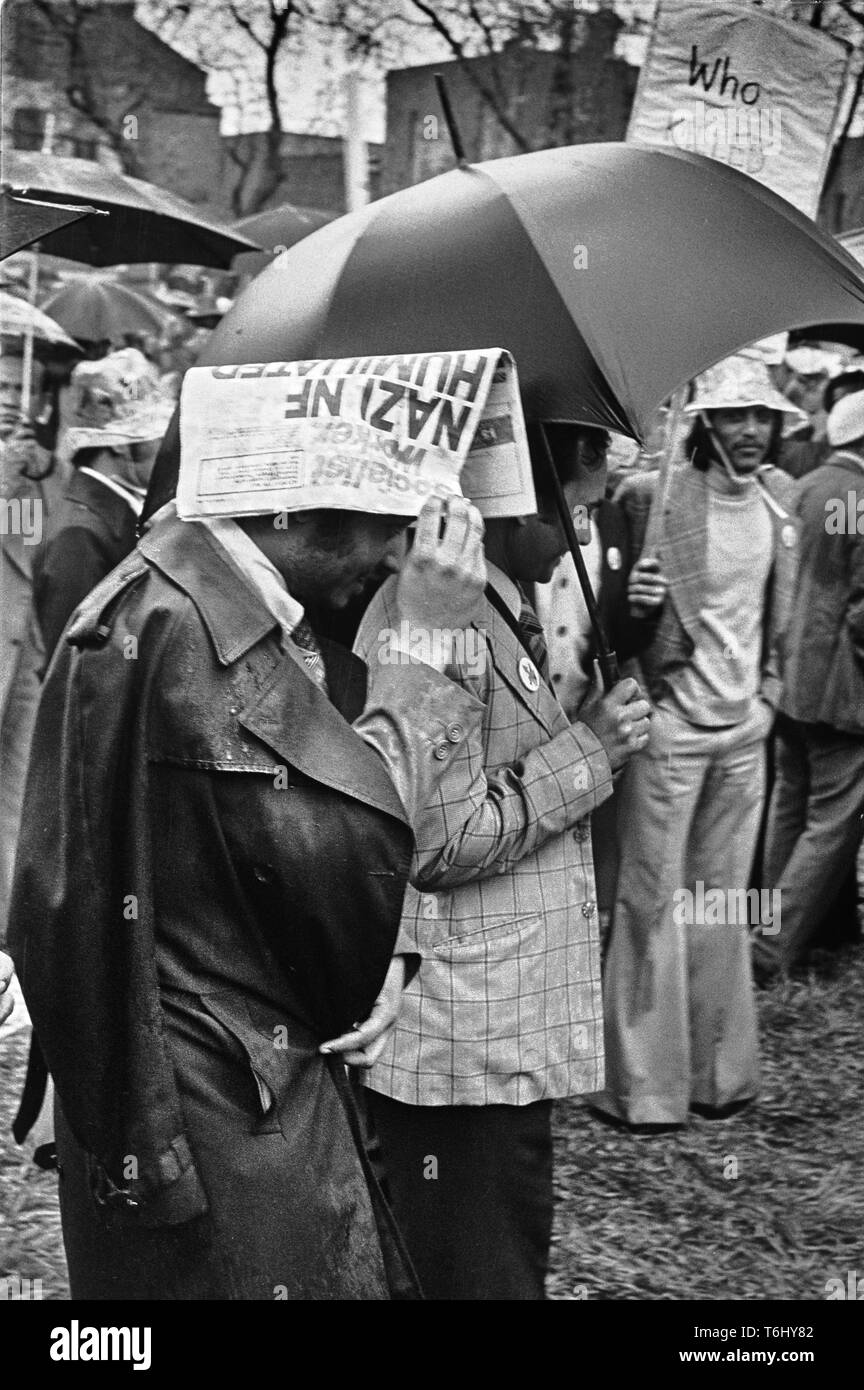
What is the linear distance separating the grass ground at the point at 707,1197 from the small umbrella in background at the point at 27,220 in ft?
7.07

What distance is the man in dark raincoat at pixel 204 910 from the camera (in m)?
2.15

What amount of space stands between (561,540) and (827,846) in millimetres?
3389

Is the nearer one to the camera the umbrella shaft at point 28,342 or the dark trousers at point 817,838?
the umbrella shaft at point 28,342

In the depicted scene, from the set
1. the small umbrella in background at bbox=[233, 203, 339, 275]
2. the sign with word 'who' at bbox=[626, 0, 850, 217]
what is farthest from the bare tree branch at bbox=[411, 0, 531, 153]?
the small umbrella in background at bbox=[233, 203, 339, 275]

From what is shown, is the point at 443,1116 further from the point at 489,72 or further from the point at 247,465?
the point at 489,72

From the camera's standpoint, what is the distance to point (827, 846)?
20.6 feet

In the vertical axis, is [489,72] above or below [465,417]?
above

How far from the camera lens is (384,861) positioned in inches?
87.1

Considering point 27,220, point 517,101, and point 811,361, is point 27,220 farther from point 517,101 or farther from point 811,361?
point 811,361
